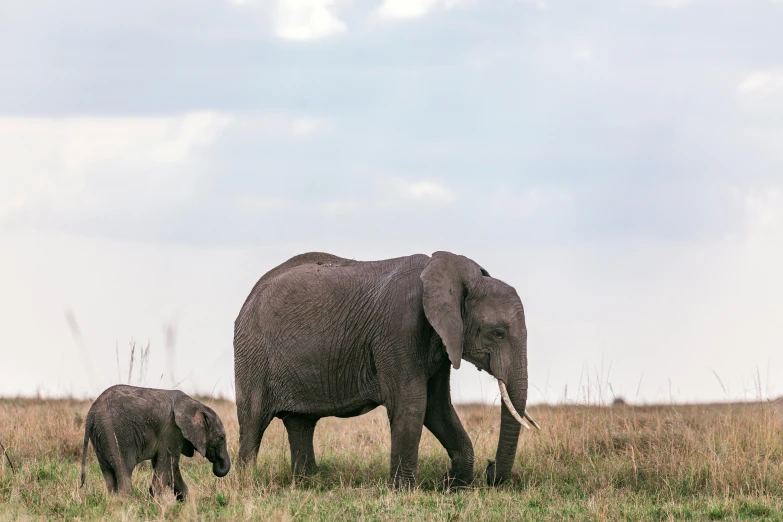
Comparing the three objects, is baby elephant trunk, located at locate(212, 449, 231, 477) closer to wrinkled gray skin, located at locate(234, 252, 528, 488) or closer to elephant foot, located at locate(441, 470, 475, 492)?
wrinkled gray skin, located at locate(234, 252, 528, 488)

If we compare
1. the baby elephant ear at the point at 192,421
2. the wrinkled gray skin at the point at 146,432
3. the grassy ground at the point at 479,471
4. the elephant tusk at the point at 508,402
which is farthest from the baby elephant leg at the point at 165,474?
the elephant tusk at the point at 508,402

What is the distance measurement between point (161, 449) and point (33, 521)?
1.44 meters

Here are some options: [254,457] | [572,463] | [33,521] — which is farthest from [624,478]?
[33,521]

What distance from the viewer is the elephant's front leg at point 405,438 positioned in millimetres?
12297

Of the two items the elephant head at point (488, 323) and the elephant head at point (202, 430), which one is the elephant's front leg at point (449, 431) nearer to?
the elephant head at point (488, 323)

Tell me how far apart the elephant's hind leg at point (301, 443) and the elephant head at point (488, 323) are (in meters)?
2.30

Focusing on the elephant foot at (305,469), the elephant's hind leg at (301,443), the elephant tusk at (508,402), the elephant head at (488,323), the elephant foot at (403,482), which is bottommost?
the elephant foot at (403,482)

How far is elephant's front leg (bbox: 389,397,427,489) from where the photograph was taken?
12297mm

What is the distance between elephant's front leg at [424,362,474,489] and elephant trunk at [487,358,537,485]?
0.36 meters

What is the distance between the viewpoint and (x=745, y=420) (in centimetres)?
1525

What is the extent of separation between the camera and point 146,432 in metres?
11.3

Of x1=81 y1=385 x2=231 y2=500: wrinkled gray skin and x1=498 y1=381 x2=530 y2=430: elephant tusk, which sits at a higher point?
x1=498 y1=381 x2=530 y2=430: elephant tusk

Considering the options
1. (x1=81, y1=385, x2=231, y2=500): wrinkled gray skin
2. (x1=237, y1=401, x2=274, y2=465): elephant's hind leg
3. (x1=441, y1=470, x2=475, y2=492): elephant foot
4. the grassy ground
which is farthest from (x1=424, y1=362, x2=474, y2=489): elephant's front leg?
(x1=81, y1=385, x2=231, y2=500): wrinkled gray skin

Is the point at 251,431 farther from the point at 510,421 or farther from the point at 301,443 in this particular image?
the point at 510,421
